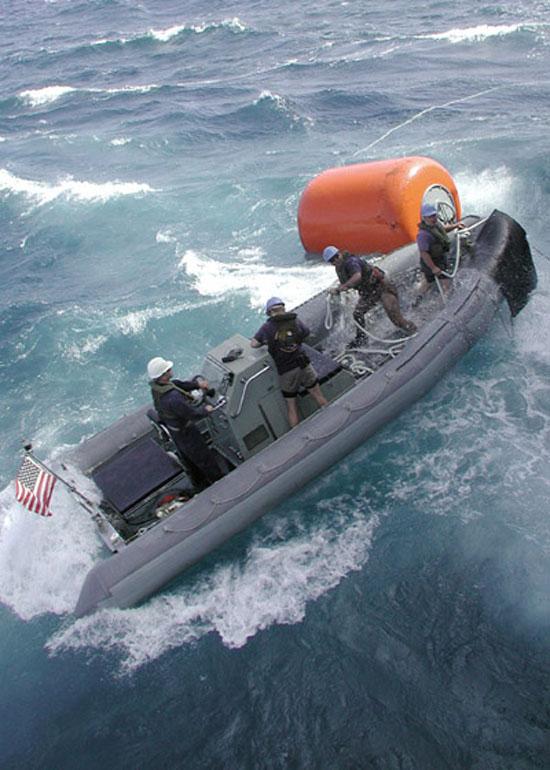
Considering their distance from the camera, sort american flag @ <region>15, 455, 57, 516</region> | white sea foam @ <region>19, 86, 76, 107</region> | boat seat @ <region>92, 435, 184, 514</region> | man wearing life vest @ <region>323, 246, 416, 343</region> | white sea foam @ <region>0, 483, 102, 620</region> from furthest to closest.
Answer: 1. white sea foam @ <region>19, 86, 76, 107</region>
2. man wearing life vest @ <region>323, 246, 416, 343</region>
3. boat seat @ <region>92, 435, 184, 514</region>
4. white sea foam @ <region>0, 483, 102, 620</region>
5. american flag @ <region>15, 455, 57, 516</region>

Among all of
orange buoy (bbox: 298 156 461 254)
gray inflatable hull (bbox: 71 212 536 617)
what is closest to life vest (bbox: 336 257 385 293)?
gray inflatable hull (bbox: 71 212 536 617)

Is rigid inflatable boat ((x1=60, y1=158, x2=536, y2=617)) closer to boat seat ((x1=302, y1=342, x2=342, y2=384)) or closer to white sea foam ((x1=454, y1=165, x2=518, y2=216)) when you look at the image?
boat seat ((x1=302, y1=342, x2=342, y2=384))

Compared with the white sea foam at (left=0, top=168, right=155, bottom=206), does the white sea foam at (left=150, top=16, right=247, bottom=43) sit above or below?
above

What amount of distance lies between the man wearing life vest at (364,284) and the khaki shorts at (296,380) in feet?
3.78

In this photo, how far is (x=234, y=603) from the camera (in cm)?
634

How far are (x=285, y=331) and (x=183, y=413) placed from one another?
1304 millimetres

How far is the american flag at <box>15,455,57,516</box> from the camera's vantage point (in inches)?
247

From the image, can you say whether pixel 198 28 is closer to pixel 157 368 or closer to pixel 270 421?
pixel 270 421

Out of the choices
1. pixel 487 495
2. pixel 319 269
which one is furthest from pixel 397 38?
pixel 487 495

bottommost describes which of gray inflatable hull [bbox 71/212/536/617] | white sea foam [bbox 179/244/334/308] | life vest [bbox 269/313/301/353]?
white sea foam [bbox 179/244/334/308]

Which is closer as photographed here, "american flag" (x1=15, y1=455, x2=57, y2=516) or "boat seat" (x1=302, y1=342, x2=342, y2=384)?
"american flag" (x1=15, y1=455, x2=57, y2=516)

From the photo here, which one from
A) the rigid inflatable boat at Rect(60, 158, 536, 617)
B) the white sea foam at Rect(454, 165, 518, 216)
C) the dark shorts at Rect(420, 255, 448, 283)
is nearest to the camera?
the rigid inflatable boat at Rect(60, 158, 536, 617)

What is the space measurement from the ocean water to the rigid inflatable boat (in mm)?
392

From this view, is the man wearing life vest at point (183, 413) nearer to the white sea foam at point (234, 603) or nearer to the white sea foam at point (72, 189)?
the white sea foam at point (234, 603)
